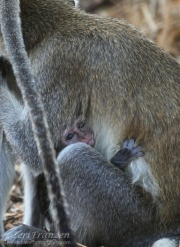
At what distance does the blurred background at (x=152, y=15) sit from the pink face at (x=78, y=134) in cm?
552

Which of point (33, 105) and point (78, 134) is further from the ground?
point (33, 105)

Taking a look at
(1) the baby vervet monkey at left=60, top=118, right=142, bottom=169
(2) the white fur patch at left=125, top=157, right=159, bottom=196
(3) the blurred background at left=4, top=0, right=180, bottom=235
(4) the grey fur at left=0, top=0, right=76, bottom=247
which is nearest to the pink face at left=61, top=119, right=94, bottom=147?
(1) the baby vervet monkey at left=60, top=118, right=142, bottom=169

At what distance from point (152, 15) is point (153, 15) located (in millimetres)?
20

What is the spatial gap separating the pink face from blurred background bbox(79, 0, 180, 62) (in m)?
5.52

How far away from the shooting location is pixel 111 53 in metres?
6.86

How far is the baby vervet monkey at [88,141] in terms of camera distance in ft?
21.9

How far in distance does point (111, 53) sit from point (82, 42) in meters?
0.29

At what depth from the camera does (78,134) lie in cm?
685

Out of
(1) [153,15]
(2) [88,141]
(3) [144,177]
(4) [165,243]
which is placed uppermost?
(1) [153,15]

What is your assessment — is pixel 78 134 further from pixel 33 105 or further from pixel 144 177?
pixel 33 105

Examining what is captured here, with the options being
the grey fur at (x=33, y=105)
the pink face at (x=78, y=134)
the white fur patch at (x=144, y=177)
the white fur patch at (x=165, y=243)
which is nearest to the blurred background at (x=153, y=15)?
the pink face at (x=78, y=134)

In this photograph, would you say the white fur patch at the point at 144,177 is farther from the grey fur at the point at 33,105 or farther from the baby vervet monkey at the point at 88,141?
the grey fur at the point at 33,105

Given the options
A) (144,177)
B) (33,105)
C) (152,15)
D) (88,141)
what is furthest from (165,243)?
(152,15)

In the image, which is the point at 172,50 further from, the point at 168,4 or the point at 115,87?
the point at 115,87
